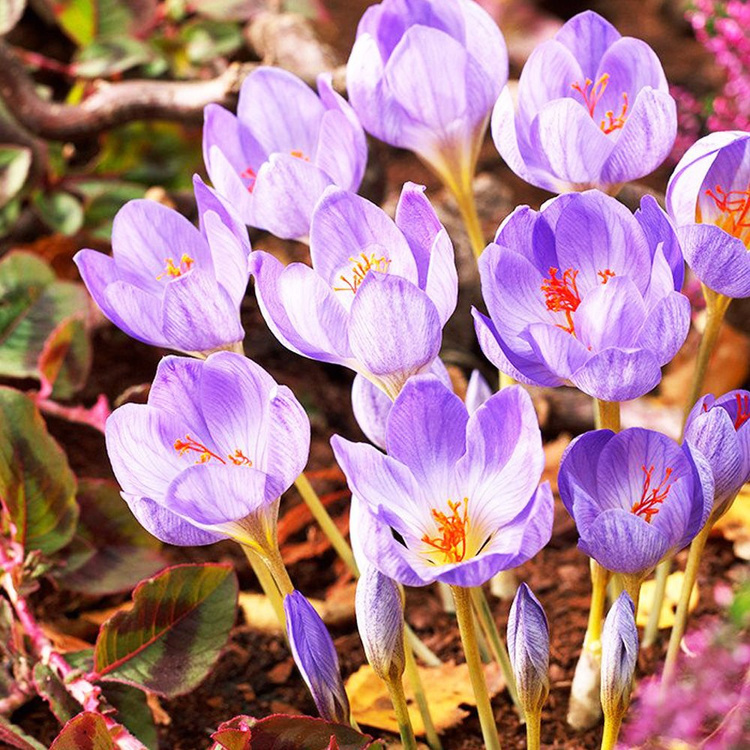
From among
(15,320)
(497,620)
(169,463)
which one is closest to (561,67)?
(169,463)

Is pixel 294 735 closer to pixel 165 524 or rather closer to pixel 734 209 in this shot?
pixel 165 524

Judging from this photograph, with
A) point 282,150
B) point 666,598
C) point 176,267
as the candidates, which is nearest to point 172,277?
point 176,267

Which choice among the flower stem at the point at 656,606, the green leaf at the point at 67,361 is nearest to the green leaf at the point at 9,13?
the green leaf at the point at 67,361

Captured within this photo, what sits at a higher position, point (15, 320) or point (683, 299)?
point (683, 299)

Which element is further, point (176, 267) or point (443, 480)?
point (176, 267)

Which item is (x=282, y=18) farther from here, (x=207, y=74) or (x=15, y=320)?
(x=15, y=320)

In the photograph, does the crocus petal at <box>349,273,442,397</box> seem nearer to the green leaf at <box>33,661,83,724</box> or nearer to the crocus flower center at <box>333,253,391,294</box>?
the crocus flower center at <box>333,253,391,294</box>

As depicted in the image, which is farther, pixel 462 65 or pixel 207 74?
pixel 207 74
